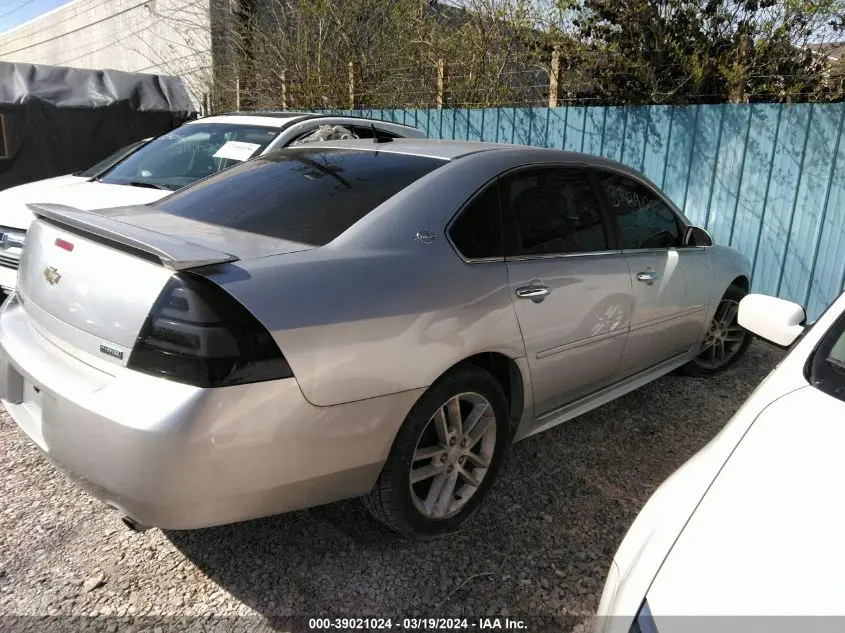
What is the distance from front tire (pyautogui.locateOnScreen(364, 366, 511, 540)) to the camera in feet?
8.11

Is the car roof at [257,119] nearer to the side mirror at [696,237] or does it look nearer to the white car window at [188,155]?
the white car window at [188,155]

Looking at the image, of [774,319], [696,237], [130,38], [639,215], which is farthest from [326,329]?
[130,38]

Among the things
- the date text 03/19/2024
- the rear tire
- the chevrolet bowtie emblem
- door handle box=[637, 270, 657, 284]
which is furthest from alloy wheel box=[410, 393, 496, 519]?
the rear tire

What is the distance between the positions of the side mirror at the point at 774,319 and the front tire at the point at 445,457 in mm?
1048

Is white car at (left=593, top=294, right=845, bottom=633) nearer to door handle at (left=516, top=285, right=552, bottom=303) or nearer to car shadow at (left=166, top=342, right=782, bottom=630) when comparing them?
car shadow at (left=166, top=342, right=782, bottom=630)

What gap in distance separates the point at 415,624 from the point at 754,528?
1298mm

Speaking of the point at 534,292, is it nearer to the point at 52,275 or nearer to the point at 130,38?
the point at 52,275

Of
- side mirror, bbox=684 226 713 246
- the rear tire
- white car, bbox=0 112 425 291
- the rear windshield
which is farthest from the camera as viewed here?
white car, bbox=0 112 425 291

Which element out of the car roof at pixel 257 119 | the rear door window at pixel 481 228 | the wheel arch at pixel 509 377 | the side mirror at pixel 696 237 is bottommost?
the wheel arch at pixel 509 377

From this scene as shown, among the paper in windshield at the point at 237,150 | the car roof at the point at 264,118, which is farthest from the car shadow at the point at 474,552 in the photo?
the car roof at the point at 264,118

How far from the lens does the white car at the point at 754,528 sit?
1.30 m

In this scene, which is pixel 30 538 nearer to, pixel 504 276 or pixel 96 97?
pixel 504 276

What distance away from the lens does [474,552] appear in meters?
2.71

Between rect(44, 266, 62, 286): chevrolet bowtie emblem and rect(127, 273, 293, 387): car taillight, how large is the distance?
0.60 meters
